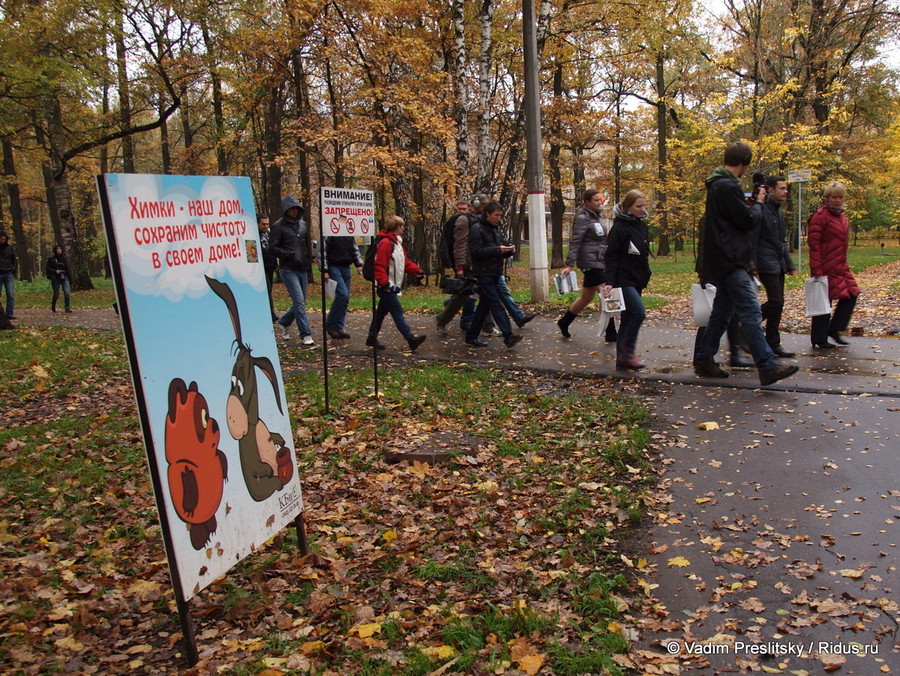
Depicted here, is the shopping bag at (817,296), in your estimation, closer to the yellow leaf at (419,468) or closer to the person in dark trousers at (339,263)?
the yellow leaf at (419,468)

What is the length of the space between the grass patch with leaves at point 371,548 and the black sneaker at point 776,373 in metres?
1.34

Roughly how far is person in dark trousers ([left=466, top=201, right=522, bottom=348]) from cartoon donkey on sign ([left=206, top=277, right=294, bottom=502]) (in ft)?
19.3

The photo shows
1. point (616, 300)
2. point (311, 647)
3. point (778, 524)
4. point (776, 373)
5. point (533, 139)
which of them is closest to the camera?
point (311, 647)

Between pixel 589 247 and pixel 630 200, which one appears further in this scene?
pixel 589 247

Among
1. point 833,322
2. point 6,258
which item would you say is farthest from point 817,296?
point 6,258

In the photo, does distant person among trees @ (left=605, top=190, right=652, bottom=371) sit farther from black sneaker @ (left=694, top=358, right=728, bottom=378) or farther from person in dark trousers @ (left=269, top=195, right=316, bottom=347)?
person in dark trousers @ (left=269, top=195, right=316, bottom=347)

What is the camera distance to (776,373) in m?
6.81

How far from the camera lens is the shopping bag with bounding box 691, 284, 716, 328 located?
7.67 meters

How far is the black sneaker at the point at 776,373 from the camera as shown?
678 cm

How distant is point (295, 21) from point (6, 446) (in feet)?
52.9

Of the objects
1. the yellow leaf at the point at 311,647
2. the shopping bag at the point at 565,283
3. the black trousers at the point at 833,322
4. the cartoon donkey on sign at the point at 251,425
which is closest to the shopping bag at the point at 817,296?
the black trousers at the point at 833,322

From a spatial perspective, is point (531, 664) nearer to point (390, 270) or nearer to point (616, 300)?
point (616, 300)

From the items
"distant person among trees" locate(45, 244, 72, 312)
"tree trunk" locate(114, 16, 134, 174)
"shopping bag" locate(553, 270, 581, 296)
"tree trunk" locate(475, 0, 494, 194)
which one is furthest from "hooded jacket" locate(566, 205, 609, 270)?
"tree trunk" locate(114, 16, 134, 174)

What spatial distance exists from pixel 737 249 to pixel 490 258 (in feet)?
11.5
